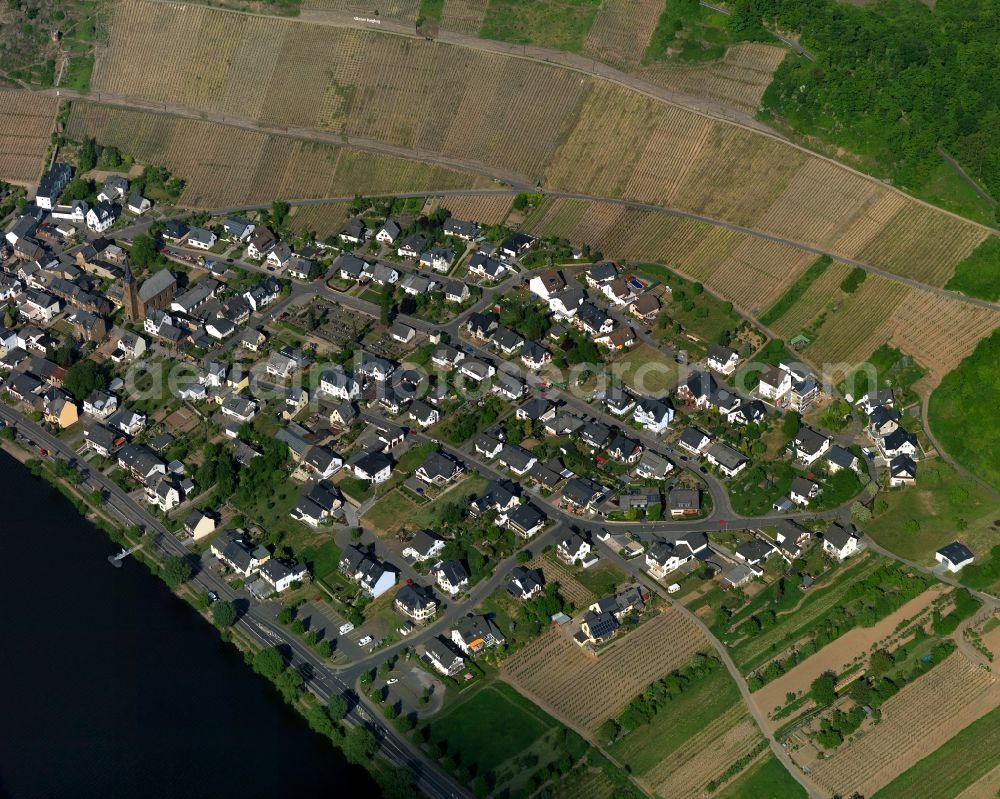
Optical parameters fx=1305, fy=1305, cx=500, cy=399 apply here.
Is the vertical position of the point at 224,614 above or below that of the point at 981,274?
below

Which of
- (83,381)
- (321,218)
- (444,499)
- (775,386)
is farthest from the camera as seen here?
(321,218)

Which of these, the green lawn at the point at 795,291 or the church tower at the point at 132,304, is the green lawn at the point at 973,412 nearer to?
the green lawn at the point at 795,291

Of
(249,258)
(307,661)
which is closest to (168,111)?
(249,258)

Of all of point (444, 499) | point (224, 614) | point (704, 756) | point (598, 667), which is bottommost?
point (224, 614)

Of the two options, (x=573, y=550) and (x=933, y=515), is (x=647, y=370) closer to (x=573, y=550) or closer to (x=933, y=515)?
(x=573, y=550)

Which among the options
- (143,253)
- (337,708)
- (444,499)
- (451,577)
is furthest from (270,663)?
(143,253)

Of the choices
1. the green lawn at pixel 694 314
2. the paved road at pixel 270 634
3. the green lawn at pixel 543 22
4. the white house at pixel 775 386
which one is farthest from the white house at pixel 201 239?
the white house at pixel 775 386
